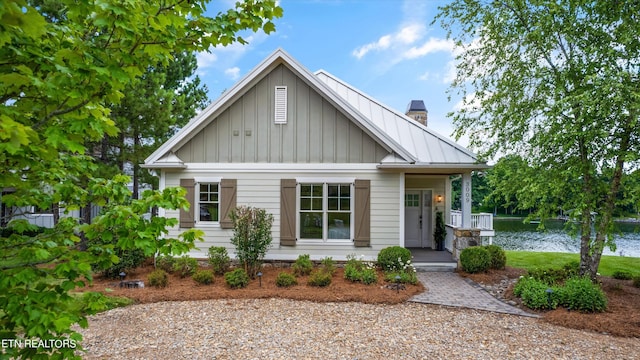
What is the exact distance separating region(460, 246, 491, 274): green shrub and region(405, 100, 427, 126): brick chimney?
8.51m

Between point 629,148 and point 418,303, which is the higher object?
point 629,148

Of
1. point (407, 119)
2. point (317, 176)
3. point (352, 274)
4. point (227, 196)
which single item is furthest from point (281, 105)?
point (352, 274)

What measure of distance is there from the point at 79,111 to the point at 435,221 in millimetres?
10786

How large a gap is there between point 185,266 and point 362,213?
15.5 ft

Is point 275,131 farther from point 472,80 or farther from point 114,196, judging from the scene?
point 114,196

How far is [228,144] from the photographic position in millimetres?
9359

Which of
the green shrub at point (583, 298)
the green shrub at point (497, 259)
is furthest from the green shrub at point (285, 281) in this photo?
the green shrub at point (497, 259)

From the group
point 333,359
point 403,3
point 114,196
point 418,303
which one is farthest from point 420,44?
point 114,196

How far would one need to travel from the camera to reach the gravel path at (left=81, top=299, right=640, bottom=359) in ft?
14.7

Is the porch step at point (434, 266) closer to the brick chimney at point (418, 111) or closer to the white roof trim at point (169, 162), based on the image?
the white roof trim at point (169, 162)

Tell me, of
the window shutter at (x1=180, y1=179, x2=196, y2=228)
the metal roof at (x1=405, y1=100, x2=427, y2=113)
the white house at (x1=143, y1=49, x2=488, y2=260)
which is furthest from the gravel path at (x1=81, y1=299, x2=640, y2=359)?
the metal roof at (x1=405, y1=100, x2=427, y2=113)

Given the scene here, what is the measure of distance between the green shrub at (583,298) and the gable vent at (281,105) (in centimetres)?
732

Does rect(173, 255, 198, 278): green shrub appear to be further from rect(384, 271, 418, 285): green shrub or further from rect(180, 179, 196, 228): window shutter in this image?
rect(384, 271, 418, 285): green shrub

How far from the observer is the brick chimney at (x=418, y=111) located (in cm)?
1647
